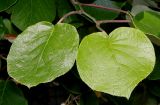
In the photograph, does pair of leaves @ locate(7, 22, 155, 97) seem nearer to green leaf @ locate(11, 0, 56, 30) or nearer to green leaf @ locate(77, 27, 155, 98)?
green leaf @ locate(77, 27, 155, 98)

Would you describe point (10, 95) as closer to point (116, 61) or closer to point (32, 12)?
point (32, 12)

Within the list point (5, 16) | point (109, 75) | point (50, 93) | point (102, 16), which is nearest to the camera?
point (109, 75)

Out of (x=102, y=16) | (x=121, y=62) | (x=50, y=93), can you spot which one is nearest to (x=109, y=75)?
(x=121, y=62)

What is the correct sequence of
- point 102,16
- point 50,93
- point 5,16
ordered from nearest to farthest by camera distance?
point 102,16
point 5,16
point 50,93

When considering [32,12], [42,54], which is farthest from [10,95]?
[42,54]

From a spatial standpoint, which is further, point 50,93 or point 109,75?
point 50,93

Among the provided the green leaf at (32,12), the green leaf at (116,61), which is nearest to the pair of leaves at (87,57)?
the green leaf at (116,61)

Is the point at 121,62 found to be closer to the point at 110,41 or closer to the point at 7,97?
the point at 110,41
